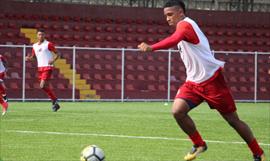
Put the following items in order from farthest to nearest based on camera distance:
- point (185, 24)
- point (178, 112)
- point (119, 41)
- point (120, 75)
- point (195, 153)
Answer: point (119, 41)
point (120, 75)
point (195, 153)
point (178, 112)
point (185, 24)

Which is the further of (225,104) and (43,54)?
(43,54)

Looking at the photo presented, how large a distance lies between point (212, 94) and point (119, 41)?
25890 mm

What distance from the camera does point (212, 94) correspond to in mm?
10383

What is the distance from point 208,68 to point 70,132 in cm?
580

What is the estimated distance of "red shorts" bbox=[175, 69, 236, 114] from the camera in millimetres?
10367

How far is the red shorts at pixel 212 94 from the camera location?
1037 centimetres

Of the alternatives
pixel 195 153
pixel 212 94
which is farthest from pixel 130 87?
pixel 212 94

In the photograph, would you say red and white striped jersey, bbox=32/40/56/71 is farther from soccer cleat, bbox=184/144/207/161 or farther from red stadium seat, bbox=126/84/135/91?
soccer cleat, bbox=184/144/207/161

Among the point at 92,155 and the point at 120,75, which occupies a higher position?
the point at 120,75

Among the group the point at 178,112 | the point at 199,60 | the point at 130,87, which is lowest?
the point at 130,87

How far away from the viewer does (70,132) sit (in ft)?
51.0

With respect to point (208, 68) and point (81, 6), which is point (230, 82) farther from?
point (208, 68)

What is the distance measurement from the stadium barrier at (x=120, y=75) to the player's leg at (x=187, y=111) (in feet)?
68.9

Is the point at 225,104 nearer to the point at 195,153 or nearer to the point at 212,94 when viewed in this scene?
the point at 212,94
